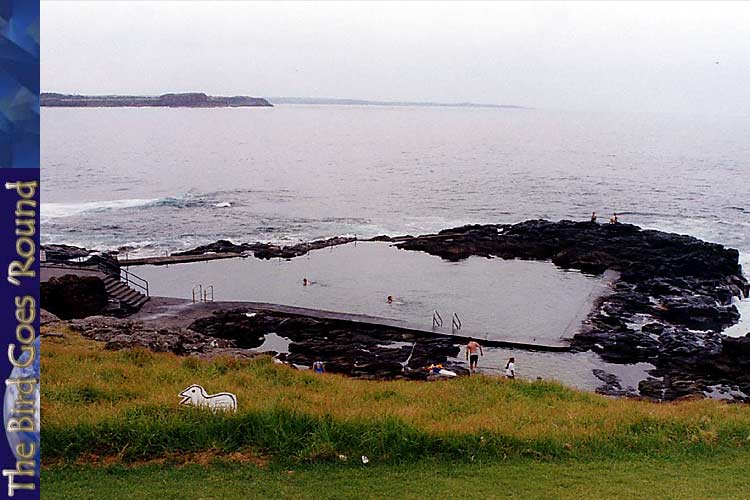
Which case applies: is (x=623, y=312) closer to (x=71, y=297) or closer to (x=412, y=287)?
(x=412, y=287)

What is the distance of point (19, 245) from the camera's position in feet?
11.3

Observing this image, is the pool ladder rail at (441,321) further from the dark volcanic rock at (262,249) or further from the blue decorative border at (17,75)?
the blue decorative border at (17,75)

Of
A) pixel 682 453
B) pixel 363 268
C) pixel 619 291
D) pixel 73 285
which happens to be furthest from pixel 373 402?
pixel 363 268

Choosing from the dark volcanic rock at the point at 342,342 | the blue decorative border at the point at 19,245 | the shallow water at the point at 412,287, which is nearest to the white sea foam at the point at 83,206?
the shallow water at the point at 412,287

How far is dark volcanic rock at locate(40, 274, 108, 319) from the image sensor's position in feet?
87.0

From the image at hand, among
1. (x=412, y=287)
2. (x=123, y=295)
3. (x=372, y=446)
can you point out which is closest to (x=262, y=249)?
(x=412, y=287)

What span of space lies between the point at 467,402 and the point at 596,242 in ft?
108

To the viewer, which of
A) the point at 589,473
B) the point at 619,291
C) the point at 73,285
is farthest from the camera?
the point at 619,291

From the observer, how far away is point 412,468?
29.9ft

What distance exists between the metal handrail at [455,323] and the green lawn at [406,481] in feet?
57.0

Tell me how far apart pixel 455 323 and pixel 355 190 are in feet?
171

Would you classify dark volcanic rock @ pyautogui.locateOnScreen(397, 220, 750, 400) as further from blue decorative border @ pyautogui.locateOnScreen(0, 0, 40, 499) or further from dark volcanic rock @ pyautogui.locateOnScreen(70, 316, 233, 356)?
blue decorative border @ pyautogui.locateOnScreen(0, 0, 40, 499)

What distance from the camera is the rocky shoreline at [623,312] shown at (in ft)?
75.9

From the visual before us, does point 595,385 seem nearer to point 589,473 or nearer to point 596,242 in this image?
point 589,473
